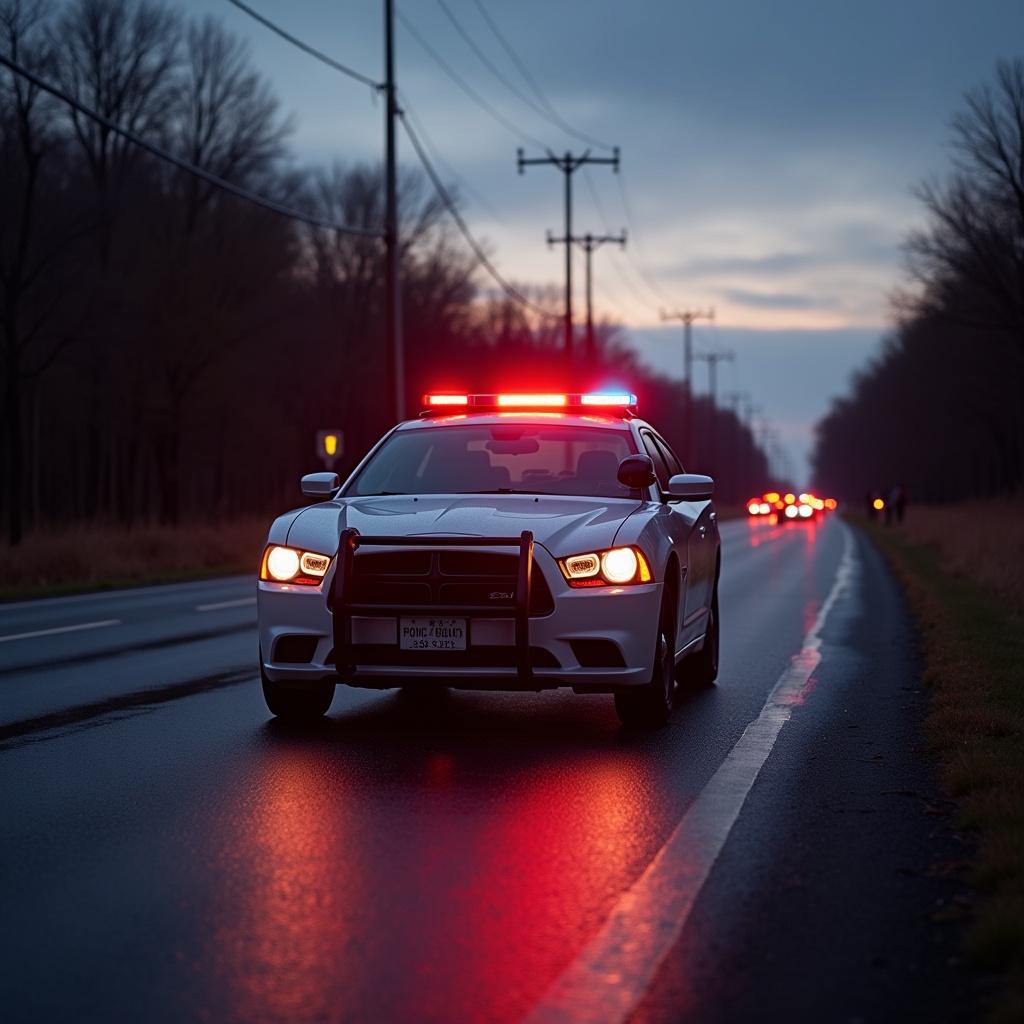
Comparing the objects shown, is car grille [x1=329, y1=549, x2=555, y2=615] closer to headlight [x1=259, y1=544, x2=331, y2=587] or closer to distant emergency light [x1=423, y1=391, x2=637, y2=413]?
headlight [x1=259, y1=544, x2=331, y2=587]

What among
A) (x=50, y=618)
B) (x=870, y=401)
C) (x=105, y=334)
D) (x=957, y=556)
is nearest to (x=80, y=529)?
(x=105, y=334)

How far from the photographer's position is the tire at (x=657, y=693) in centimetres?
896

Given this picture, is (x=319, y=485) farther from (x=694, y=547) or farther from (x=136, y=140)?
(x=136, y=140)

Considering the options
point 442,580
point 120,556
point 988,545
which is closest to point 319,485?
point 442,580

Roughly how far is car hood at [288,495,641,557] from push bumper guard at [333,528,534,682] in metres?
0.06

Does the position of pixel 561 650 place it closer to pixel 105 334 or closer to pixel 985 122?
pixel 985 122

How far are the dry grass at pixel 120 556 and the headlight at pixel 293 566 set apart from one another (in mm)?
14931

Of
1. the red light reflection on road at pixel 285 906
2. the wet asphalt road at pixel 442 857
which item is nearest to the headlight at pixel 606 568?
the wet asphalt road at pixel 442 857

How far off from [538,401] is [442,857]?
17.6ft

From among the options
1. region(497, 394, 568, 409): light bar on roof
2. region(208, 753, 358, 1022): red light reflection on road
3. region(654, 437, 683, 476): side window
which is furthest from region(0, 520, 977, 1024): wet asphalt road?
region(497, 394, 568, 409): light bar on roof

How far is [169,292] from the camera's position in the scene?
159 ft

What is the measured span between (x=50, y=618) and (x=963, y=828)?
14.1 meters

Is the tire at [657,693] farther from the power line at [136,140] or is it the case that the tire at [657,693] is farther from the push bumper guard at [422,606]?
the power line at [136,140]

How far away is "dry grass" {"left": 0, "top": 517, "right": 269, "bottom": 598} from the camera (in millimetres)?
26359
